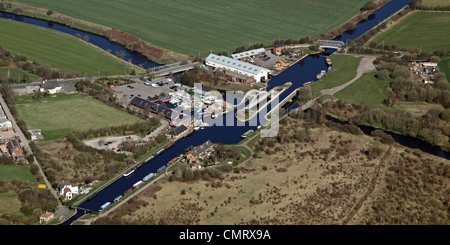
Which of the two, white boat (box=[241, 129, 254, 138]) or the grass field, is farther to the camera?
the grass field

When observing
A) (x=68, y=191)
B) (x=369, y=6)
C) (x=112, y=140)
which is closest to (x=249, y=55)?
(x=112, y=140)

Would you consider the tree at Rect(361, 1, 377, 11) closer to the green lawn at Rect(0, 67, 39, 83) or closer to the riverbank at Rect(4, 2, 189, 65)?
the riverbank at Rect(4, 2, 189, 65)

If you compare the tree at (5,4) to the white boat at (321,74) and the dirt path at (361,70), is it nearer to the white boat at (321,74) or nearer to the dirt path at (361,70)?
the white boat at (321,74)

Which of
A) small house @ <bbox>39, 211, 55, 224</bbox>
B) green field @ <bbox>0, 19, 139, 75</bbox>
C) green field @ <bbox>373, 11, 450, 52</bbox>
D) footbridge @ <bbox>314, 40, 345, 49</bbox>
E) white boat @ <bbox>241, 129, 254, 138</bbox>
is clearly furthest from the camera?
green field @ <bbox>373, 11, 450, 52</bbox>

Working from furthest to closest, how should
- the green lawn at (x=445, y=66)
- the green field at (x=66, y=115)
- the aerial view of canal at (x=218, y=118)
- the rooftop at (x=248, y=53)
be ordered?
the rooftop at (x=248, y=53), the green lawn at (x=445, y=66), the green field at (x=66, y=115), the aerial view of canal at (x=218, y=118)

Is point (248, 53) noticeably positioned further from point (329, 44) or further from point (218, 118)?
point (218, 118)

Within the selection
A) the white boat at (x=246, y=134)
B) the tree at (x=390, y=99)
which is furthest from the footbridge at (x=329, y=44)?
the white boat at (x=246, y=134)

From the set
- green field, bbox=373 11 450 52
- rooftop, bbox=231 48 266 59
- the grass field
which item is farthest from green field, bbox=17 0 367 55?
the grass field
